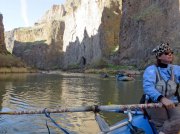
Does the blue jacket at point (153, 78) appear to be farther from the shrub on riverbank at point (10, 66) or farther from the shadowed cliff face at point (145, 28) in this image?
the shrub on riverbank at point (10, 66)

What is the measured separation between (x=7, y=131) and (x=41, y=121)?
2.59 metres

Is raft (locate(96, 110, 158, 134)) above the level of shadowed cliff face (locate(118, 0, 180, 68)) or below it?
below

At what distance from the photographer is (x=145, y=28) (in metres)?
103

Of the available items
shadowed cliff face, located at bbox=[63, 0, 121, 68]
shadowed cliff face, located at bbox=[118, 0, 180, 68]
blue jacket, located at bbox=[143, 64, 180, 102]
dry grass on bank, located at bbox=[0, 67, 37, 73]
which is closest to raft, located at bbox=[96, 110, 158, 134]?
blue jacket, located at bbox=[143, 64, 180, 102]

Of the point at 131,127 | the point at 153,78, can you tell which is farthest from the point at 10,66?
the point at 153,78

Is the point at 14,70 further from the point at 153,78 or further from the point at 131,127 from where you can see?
the point at 153,78

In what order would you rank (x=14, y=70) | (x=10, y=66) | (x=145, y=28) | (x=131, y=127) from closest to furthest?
(x=131, y=127) → (x=145, y=28) → (x=10, y=66) → (x=14, y=70)

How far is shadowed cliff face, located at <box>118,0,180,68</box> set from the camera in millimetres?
91125

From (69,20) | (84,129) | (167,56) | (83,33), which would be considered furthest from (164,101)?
(69,20)

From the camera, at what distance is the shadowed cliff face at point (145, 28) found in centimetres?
9112

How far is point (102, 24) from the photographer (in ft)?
456

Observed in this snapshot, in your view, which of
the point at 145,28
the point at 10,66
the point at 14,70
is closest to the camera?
the point at 145,28

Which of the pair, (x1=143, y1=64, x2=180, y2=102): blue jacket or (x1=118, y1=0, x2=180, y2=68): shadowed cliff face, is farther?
(x1=118, y1=0, x2=180, y2=68): shadowed cliff face

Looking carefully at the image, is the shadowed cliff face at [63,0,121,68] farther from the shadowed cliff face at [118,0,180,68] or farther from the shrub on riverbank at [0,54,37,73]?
the shrub on riverbank at [0,54,37,73]
